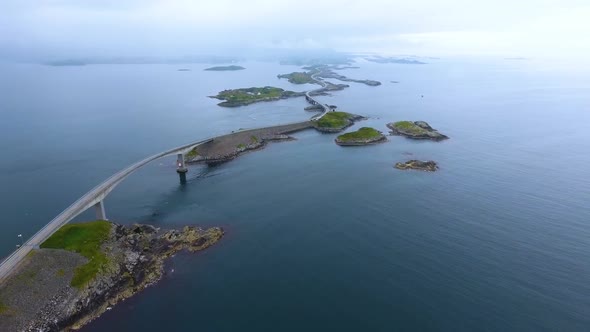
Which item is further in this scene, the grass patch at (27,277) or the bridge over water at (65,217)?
the bridge over water at (65,217)

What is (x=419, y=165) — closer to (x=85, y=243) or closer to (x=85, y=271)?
(x=85, y=243)

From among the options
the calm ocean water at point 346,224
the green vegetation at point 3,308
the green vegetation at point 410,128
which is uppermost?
the green vegetation at point 410,128

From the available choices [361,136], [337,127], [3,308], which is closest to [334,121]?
[337,127]

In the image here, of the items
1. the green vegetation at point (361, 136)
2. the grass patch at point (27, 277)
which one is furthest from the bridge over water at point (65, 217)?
the green vegetation at point (361, 136)

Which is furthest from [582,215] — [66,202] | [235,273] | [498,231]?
[66,202]

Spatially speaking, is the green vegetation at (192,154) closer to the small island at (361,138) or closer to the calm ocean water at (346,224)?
the calm ocean water at (346,224)

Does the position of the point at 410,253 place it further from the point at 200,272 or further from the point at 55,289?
the point at 55,289
